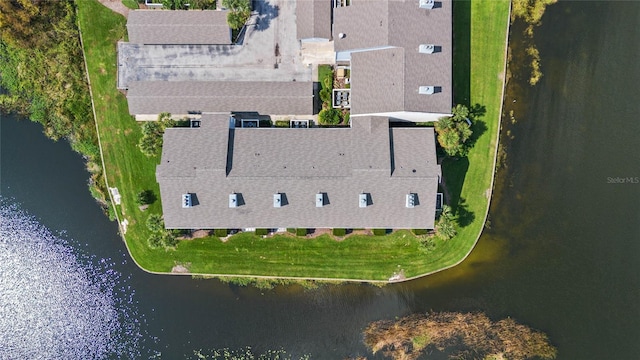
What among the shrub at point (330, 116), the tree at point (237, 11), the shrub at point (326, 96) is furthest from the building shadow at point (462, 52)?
the tree at point (237, 11)

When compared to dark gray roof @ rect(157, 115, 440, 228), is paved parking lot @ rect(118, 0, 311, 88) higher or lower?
higher

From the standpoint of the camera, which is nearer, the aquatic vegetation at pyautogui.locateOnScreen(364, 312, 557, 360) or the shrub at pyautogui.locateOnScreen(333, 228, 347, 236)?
the shrub at pyautogui.locateOnScreen(333, 228, 347, 236)

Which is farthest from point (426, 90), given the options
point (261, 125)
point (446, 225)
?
point (261, 125)

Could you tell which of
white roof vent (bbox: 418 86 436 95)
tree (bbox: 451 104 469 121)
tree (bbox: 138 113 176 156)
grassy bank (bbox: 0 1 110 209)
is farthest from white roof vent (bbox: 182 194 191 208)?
tree (bbox: 451 104 469 121)

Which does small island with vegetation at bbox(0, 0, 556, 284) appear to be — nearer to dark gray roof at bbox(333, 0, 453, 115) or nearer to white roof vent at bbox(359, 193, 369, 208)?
dark gray roof at bbox(333, 0, 453, 115)

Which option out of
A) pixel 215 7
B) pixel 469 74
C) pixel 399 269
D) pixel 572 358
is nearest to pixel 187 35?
pixel 215 7

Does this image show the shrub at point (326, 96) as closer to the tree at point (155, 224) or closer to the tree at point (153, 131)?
the tree at point (153, 131)

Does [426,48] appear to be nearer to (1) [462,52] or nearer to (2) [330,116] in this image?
(1) [462,52]
